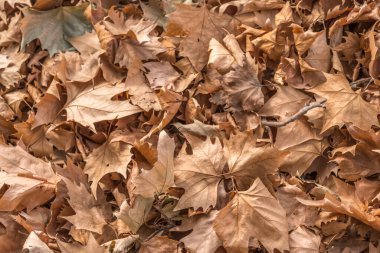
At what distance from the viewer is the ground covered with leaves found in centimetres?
135

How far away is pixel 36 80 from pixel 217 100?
2.29 feet

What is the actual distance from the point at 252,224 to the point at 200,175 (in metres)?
0.21

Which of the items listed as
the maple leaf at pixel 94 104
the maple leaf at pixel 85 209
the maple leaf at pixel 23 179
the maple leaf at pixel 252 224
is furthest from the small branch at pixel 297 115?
the maple leaf at pixel 23 179

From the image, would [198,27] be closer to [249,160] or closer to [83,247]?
[249,160]

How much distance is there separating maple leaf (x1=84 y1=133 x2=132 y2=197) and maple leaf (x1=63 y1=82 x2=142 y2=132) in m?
0.08

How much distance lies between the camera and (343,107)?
144cm

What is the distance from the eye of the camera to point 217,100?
1552 mm

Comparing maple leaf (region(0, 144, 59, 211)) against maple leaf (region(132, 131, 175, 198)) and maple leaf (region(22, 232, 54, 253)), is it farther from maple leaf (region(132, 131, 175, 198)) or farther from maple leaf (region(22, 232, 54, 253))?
maple leaf (region(132, 131, 175, 198))

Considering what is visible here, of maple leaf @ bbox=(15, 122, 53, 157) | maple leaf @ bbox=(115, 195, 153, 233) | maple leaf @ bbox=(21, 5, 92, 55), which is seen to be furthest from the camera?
maple leaf @ bbox=(21, 5, 92, 55)

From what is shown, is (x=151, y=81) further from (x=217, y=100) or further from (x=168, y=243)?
(x=168, y=243)

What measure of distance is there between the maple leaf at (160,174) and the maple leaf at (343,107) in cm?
48

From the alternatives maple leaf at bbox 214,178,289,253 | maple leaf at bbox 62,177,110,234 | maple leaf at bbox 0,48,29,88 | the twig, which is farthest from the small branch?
maple leaf at bbox 0,48,29,88

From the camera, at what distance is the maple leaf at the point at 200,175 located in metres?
1.37

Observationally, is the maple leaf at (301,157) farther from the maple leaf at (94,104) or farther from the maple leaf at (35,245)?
the maple leaf at (35,245)
